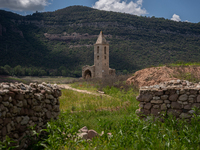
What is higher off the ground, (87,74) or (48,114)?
(87,74)

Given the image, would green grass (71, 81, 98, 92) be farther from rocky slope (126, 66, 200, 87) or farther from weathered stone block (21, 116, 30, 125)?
weathered stone block (21, 116, 30, 125)

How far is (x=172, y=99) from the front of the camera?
597 cm

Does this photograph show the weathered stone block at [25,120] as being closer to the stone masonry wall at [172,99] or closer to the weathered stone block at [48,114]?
the weathered stone block at [48,114]

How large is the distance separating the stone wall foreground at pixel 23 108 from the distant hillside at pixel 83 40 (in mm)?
31648

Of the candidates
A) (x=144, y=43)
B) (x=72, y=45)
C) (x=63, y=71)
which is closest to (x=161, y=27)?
(x=144, y=43)

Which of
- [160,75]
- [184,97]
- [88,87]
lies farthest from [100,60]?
[184,97]

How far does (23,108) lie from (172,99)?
14.6 ft

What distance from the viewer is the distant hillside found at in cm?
4622

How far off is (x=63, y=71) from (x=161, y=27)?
43520 millimetres

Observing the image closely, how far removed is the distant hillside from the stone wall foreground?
31648mm

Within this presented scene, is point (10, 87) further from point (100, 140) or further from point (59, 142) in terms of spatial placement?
point (100, 140)

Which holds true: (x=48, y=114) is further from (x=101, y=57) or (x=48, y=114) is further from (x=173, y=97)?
(x=101, y=57)

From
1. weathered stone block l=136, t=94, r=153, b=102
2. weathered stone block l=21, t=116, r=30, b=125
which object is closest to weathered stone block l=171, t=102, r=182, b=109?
weathered stone block l=136, t=94, r=153, b=102

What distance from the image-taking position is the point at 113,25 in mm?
71250
